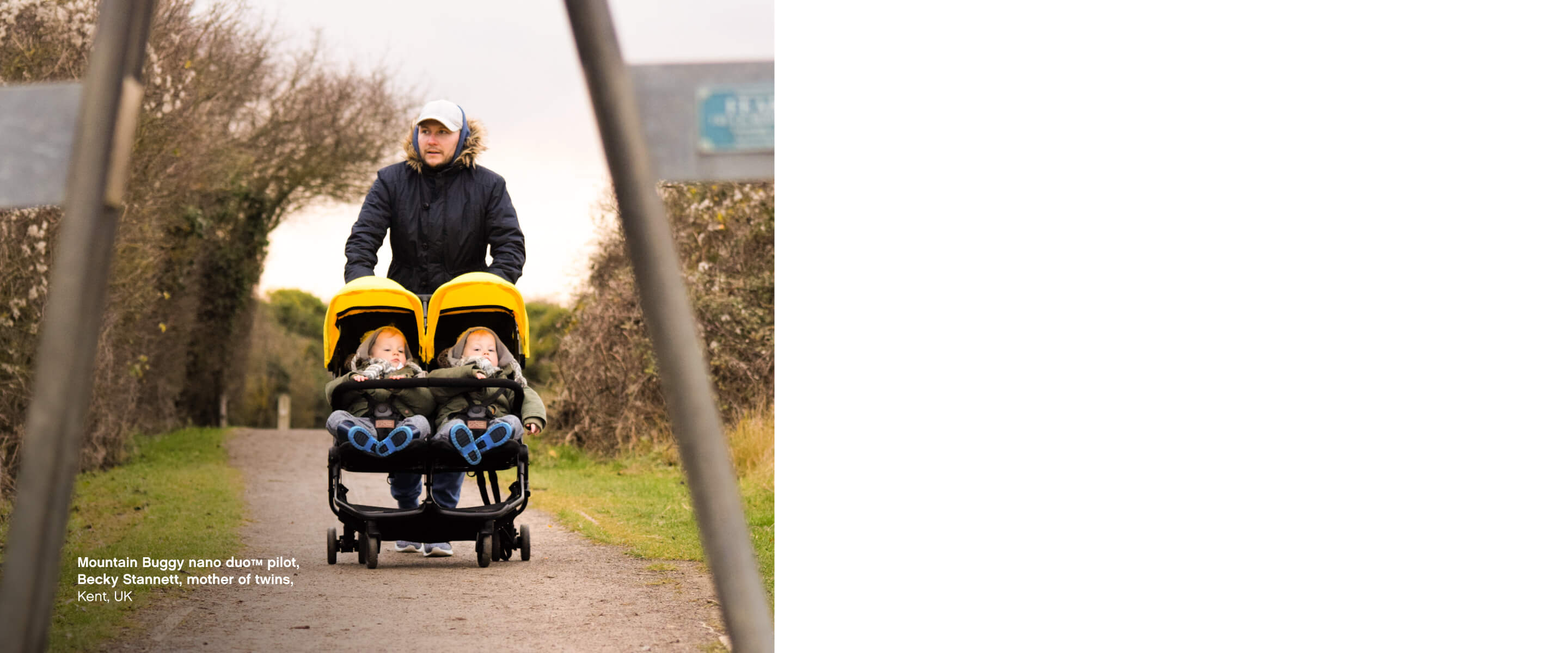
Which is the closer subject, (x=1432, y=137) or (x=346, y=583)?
(x=1432, y=137)

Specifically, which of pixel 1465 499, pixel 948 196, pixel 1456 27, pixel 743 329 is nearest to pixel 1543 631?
pixel 1465 499

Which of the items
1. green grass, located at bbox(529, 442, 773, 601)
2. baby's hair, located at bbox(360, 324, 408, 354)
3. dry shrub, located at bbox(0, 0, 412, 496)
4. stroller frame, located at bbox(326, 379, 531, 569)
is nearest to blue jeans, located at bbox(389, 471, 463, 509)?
stroller frame, located at bbox(326, 379, 531, 569)

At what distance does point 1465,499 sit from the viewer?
2.70m

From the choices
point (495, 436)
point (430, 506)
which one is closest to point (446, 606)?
point (430, 506)

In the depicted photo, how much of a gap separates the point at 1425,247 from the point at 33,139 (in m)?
3.61

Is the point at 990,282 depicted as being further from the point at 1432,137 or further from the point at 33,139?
the point at 33,139

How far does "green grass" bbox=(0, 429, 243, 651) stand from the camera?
2.70m

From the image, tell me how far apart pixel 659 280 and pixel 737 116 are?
1491 millimetres

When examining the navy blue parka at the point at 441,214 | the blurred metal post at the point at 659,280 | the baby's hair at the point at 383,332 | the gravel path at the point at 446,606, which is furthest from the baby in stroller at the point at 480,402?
the blurred metal post at the point at 659,280

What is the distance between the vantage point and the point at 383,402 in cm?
296

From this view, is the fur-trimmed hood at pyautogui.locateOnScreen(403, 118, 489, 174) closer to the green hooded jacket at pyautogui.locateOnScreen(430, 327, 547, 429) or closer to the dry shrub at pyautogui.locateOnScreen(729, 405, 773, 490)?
the green hooded jacket at pyautogui.locateOnScreen(430, 327, 547, 429)

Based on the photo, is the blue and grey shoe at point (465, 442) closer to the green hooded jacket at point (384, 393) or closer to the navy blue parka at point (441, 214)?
the green hooded jacket at point (384, 393)

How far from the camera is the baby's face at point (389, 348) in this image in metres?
3.03

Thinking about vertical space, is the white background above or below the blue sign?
below
